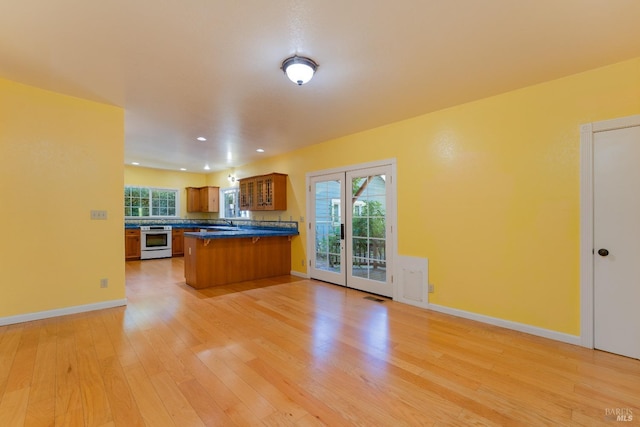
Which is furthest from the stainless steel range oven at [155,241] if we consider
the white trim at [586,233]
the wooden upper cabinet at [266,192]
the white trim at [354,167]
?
the white trim at [586,233]

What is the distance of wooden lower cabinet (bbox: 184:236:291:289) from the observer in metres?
4.64

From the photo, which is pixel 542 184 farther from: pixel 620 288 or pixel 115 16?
pixel 115 16

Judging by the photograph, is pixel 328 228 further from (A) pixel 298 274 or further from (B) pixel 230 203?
(B) pixel 230 203

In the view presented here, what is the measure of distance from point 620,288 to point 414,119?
9.09ft

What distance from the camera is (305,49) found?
2291mm

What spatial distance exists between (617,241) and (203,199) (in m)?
8.99

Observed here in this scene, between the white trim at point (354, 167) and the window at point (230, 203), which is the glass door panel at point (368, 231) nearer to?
the white trim at point (354, 167)

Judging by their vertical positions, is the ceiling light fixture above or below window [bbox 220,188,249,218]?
above

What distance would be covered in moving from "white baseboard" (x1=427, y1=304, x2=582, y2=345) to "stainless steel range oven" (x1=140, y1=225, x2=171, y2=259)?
Result: 23.3ft

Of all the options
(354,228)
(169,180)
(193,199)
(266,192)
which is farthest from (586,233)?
(169,180)

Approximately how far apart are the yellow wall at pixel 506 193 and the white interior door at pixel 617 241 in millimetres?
152

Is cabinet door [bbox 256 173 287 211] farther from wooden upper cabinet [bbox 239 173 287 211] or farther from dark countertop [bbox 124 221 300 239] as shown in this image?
dark countertop [bbox 124 221 300 239]

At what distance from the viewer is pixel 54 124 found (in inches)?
128

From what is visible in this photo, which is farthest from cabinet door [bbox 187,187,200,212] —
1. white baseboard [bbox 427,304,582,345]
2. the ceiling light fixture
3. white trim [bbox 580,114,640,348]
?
white trim [bbox 580,114,640,348]
